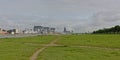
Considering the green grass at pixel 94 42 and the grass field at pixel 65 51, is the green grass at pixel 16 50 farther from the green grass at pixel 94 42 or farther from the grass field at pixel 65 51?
the green grass at pixel 94 42

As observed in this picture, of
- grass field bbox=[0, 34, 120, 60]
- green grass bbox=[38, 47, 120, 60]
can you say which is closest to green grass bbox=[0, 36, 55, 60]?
grass field bbox=[0, 34, 120, 60]

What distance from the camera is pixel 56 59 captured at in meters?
24.9

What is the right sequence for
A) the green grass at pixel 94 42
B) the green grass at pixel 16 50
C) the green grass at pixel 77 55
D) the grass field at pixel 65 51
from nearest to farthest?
the green grass at pixel 77 55 < the green grass at pixel 16 50 < the grass field at pixel 65 51 < the green grass at pixel 94 42

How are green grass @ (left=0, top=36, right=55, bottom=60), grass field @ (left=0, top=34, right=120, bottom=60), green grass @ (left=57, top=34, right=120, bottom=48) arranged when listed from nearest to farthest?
green grass @ (left=0, top=36, right=55, bottom=60)
grass field @ (left=0, top=34, right=120, bottom=60)
green grass @ (left=57, top=34, right=120, bottom=48)

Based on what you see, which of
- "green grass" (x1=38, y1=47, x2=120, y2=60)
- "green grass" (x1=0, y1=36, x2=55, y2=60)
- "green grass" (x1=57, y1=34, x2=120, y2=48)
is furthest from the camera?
"green grass" (x1=57, y1=34, x2=120, y2=48)

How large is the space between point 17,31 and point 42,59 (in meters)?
173

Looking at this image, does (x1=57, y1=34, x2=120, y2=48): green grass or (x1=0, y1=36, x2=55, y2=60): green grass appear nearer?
(x1=0, y1=36, x2=55, y2=60): green grass

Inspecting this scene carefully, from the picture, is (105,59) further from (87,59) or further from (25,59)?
(25,59)

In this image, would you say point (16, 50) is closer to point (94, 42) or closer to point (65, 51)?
point (65, 51)

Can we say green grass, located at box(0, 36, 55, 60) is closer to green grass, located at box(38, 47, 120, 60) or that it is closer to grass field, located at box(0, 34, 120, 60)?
grass field, located at box(0, 34, 120, 60)

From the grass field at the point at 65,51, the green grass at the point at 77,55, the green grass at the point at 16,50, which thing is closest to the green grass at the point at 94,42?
the grass field at the point at 65,51

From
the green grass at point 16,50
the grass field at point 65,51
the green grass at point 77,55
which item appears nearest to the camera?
the green grass at point 77,55

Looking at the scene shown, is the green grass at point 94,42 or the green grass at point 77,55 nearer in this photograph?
the green grass at point 77,55

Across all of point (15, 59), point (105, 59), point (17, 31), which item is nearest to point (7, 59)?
point (15, 59)
